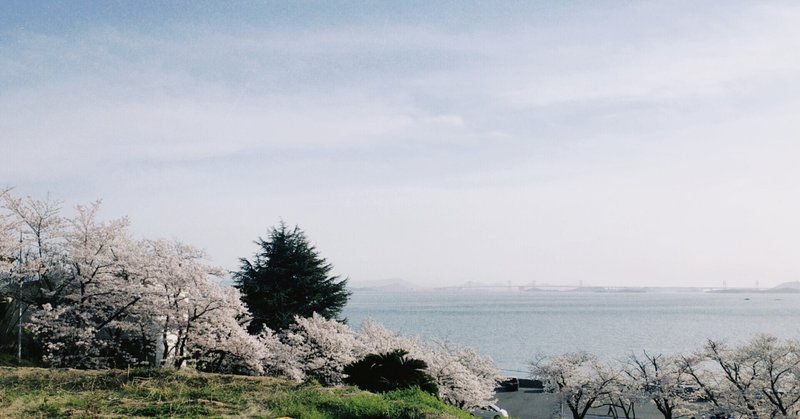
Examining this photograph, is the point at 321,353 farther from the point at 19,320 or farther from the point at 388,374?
the point at 19,320

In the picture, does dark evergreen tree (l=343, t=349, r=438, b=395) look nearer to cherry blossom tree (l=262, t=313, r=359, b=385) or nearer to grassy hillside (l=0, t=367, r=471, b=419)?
grassy hillside (l=0, t=367, r=471, b=419)

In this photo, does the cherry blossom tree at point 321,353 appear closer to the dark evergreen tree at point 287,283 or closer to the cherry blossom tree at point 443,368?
the cherry blossom tree at point 443,368

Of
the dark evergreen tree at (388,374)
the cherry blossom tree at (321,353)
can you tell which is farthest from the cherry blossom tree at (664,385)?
the dark evergreen tree at (388,374)

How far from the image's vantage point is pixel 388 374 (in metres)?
15.3

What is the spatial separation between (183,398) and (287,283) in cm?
2368

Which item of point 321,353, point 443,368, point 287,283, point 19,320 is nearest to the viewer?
point 19,320

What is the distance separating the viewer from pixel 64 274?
63.0ft

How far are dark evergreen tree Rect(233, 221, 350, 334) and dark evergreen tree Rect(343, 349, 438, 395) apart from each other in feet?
56.0

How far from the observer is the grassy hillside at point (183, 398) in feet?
32.2

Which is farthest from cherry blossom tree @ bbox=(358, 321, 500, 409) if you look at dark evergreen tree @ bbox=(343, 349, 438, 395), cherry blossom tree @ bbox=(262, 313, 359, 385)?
dark evergreen tree @ bbox=(343, 349, 438, 395)

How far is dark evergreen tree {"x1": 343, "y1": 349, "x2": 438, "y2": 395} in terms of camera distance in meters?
14.8

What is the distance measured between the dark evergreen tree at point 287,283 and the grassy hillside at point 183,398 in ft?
64.2

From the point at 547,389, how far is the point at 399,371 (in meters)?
17.0

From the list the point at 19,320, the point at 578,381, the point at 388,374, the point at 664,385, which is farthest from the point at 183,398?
the point at 664,385
